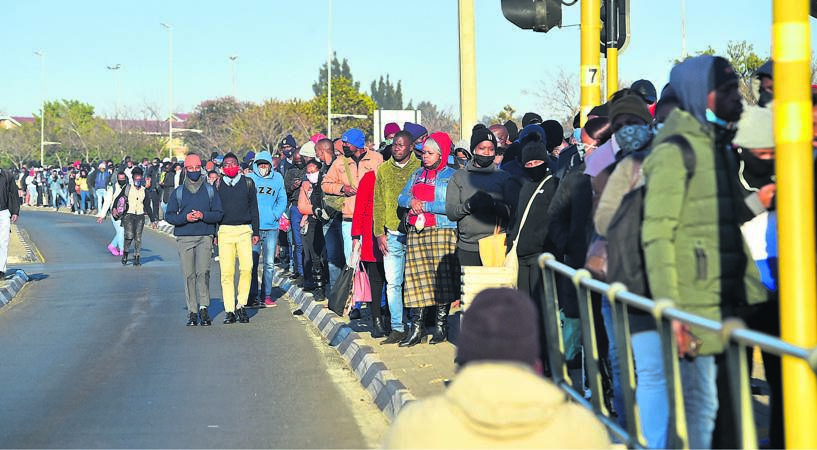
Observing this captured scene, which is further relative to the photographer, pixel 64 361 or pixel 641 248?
pixel 64 361

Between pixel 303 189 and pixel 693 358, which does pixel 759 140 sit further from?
pixel 303 189

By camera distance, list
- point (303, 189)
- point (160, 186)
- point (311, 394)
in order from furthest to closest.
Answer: point (160, 186) → point (303, 189) → point (311, 394)

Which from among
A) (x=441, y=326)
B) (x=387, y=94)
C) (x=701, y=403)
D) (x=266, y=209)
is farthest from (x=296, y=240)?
(x=387, y=94)

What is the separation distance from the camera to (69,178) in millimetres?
56969

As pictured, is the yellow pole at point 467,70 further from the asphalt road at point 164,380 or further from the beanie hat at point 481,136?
the beanie hat at point 481,136

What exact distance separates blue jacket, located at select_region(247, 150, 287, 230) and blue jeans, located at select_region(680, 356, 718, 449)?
36.0ft

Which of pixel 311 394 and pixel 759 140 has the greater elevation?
pixel 759 140

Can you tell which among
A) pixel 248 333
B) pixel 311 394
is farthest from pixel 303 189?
pixel 311 394

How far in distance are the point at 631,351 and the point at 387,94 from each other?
14788 centimetres

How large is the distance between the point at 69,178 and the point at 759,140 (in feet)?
175

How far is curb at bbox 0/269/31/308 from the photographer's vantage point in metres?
18.0

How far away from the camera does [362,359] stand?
36.0ft

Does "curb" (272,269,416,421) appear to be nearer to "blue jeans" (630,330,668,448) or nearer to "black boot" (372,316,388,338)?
"black boot" (372,316,388,338)

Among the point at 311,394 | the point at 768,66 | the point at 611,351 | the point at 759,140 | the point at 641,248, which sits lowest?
the point at 311,394
